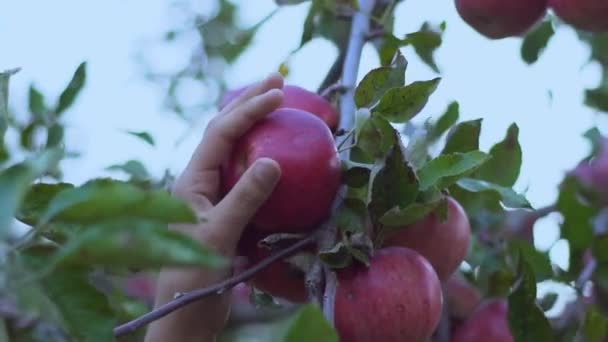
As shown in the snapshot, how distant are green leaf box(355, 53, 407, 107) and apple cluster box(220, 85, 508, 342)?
0.25 ft

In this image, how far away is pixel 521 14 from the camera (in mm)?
1196

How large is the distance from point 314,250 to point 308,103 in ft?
→ 0.66

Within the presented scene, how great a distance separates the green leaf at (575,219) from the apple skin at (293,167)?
259mm

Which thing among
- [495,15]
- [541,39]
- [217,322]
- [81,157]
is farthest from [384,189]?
[81,157]

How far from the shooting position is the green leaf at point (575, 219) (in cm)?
102

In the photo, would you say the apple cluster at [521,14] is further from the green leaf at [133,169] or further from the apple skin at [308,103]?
the green leaf at [133,169]

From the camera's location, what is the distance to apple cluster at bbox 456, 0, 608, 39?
1111 mm

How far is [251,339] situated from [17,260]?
1.88ft

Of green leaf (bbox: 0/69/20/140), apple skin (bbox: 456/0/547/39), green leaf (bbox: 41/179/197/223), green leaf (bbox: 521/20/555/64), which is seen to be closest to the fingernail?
green leaf (bbox: 0/69/20/140)

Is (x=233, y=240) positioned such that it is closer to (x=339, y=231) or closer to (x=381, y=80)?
(x=339, y=231)

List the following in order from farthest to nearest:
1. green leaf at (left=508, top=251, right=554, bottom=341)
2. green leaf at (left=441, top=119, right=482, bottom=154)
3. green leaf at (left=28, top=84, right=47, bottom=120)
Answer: green leaf at (left=28, top=84, right=47, bottom=120) → green leaf at (left=441, top=119, right=482, bottom=154) → green leaf at (left=508, top=251, right=554, bottom=341)

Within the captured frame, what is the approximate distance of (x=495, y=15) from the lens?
1183mm

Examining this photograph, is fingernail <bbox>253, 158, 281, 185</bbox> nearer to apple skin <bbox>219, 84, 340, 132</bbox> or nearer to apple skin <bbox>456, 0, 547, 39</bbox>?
apple skin <bbox>219, 84, 340, 132</bbox>

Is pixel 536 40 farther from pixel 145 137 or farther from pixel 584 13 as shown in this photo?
pixel 145 137
